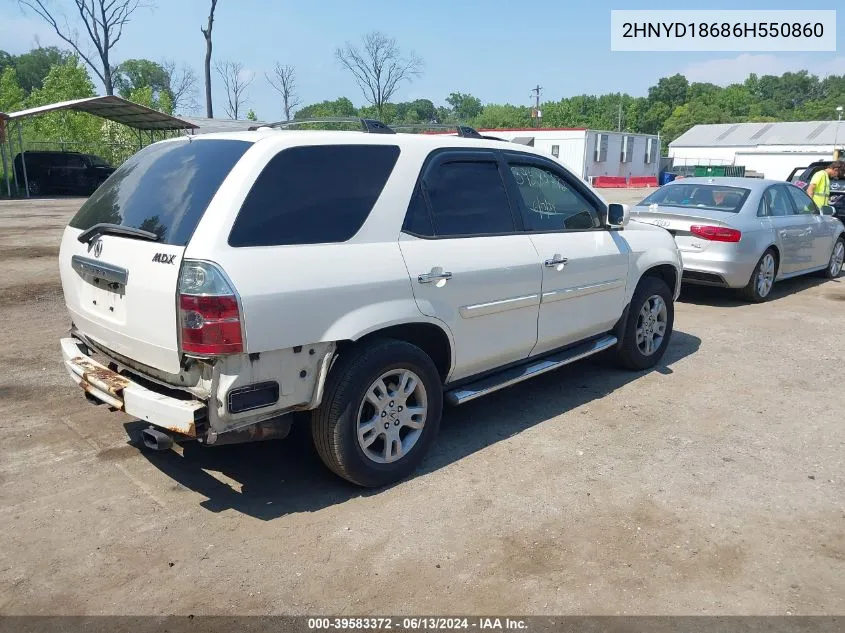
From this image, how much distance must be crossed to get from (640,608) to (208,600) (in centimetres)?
186

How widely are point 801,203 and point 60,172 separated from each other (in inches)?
1064

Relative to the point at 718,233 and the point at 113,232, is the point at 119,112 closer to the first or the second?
the point at 718,233

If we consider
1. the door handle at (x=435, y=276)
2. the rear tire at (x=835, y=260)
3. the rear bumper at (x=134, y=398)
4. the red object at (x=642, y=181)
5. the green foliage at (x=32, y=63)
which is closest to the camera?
the rear bumper at (x=134, y=398)

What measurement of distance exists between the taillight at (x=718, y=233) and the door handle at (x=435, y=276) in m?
5.55

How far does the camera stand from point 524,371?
15.4 feet

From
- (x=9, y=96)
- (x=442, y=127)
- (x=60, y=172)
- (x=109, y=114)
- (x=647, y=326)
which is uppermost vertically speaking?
(x=9, y=96)

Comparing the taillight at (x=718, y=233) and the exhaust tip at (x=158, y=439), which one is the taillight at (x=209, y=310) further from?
the taillight at (x=718, y=233)

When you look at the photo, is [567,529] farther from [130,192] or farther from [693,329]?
[693,329]

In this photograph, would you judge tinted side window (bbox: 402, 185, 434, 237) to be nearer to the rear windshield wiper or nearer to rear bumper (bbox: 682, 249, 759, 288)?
the rear windshield wiper

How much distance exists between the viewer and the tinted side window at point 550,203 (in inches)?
187

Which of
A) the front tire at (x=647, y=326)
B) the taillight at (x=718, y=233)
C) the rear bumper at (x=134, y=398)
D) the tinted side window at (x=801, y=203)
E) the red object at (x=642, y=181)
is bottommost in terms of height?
the red object at (x=642, y=181)

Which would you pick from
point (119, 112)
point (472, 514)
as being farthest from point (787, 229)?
point (119, 112)

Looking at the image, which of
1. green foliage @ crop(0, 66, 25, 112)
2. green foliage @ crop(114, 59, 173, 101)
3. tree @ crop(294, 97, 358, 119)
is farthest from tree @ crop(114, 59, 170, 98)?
green foliage @ crop(0, 66, 25, 112)

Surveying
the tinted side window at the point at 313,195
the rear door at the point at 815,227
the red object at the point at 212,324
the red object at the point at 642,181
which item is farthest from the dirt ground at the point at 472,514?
the red object at the point at 642,181
